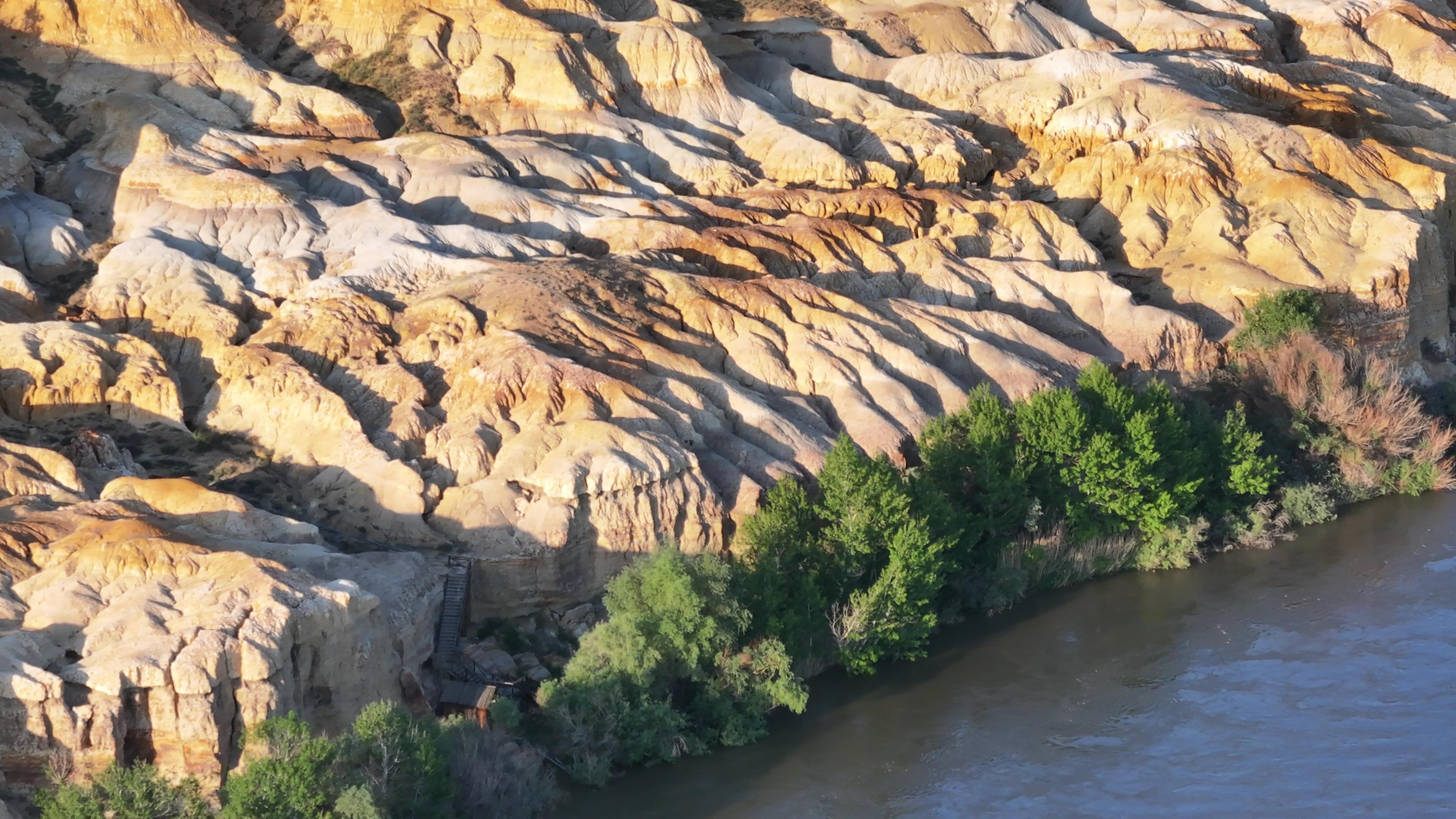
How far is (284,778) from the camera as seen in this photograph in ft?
105

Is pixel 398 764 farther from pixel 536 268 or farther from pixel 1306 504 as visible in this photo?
pixel 1306 504

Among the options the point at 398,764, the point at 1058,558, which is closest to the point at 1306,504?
the point at 1058,558

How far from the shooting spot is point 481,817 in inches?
1415

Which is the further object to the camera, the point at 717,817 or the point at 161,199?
the point at 161,199

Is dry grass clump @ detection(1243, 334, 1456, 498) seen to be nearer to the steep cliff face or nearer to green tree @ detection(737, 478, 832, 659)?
green tree @ detection(737, 478, 832, 659)

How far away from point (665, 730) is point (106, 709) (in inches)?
466

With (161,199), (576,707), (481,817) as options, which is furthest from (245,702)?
(161,199)

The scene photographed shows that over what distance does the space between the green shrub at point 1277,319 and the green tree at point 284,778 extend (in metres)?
33.2

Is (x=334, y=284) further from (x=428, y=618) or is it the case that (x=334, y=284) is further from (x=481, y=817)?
(x=481, y=817)

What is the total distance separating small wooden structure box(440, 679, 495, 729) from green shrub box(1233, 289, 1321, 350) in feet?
91.2

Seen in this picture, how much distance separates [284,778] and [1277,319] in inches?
1390

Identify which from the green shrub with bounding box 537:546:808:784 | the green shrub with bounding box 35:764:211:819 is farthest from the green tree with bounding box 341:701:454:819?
the green shrub with bounding box 537:546:808:784

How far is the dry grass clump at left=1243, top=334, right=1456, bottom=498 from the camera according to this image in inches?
2154

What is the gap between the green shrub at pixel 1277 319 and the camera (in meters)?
56.1
